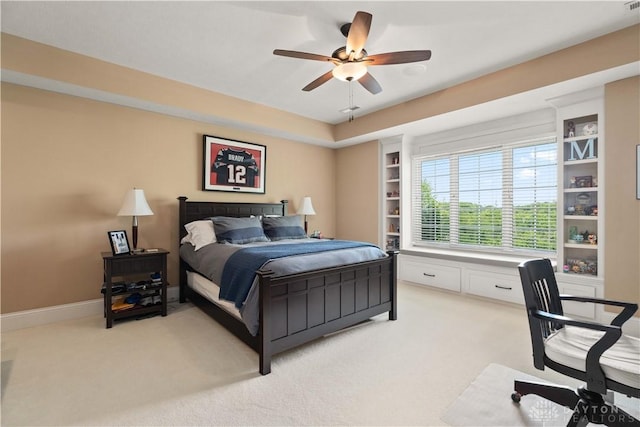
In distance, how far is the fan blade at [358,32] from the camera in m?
1.93

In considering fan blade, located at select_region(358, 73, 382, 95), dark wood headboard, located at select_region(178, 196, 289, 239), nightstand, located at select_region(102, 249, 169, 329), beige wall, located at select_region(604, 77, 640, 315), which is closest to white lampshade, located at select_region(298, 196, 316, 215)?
dark wood headboard, located at select_region(178, 196, 289, 239)

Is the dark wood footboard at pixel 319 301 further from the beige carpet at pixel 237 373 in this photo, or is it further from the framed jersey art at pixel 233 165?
the framed jersey art at pixel 233 165

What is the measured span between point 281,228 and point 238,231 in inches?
28.9

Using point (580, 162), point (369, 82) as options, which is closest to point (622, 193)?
point (580, 162)

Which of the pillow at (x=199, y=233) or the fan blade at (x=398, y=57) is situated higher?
the fan blade at (x=398, y=57)

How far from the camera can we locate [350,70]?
8.07 ft

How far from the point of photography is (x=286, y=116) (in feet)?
15.3

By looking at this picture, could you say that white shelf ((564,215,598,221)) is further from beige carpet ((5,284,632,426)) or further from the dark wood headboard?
the dark wood headboard

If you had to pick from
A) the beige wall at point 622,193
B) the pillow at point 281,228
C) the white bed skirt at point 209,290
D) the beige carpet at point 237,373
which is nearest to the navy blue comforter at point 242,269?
the white bed skirt at point 209,290

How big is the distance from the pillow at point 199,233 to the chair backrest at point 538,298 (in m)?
3.19

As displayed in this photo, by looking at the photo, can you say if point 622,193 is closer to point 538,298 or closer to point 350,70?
point 538,298

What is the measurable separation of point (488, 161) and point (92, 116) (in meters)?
5.30

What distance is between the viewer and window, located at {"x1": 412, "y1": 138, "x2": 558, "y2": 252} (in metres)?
3.79

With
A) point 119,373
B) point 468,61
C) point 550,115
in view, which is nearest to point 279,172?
point 468,61
